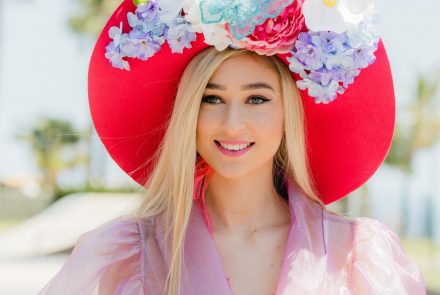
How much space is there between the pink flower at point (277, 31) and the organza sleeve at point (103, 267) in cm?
84

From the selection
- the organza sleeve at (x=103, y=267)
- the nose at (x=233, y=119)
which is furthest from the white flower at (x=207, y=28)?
the organza sleeve at (x=103, y=267)

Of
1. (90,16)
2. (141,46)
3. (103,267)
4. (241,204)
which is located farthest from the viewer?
(90,16)

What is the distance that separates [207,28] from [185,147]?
47cm

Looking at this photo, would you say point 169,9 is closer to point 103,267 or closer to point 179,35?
point 179,35

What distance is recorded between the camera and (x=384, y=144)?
358cm

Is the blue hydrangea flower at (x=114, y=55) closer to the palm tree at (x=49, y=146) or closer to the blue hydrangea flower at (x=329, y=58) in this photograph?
the blue hydrangea flower at (x=329, y=58)

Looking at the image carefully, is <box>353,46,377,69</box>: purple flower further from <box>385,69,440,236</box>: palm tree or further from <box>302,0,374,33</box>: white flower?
<box>385,69,440,236</box>: palm tree

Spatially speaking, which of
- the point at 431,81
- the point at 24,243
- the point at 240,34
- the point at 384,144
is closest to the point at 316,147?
the point at 384,144

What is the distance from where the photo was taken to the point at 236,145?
3.23 m

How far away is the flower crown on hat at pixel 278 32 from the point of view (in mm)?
3125

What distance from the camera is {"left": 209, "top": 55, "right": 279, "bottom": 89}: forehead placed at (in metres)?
3.26

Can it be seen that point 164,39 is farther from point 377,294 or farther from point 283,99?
point 377,294

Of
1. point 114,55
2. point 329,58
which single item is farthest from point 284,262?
point 114,55

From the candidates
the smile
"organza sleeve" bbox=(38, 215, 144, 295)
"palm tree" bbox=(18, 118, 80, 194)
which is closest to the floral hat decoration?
the smile
